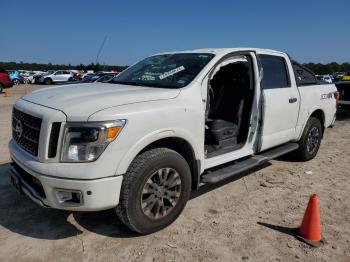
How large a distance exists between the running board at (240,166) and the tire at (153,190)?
13.9 inches

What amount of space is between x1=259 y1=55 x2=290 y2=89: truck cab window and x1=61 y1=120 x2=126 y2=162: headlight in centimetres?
263

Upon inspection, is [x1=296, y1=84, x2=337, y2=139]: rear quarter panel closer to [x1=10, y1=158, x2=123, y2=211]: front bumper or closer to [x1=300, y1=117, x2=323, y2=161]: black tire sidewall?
[x1=300, y1=117, x2=323, y2=161]: black tire sidewall

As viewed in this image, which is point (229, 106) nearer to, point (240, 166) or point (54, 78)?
point (240, 166)

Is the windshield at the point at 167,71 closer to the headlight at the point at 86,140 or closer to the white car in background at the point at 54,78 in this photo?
the headlight at the point at 86,140

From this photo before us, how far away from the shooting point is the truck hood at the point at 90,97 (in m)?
3.07

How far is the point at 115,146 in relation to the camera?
9.88 ft

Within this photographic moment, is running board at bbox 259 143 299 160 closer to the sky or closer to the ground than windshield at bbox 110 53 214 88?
closer to the ground

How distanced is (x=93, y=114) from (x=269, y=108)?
2725mm

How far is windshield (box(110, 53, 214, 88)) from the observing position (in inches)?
159

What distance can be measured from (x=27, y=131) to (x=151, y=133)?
124 cm

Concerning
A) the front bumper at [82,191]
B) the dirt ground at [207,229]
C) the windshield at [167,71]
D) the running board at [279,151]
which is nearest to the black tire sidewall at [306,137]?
the running board at [279,151]

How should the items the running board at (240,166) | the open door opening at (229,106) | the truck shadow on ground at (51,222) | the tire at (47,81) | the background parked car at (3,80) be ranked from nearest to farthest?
the truck shadow on ground at (51,222) < the running board at (240,166) < the open door opening at (229,106) < the background parked car at (3,80) < the tire at (47,81)

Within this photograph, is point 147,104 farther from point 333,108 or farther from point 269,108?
point 333,108

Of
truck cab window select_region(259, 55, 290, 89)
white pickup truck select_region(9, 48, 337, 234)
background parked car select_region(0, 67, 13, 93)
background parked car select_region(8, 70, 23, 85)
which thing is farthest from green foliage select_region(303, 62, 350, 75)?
white pickup truck select_region(9, 48, 337, 234)
